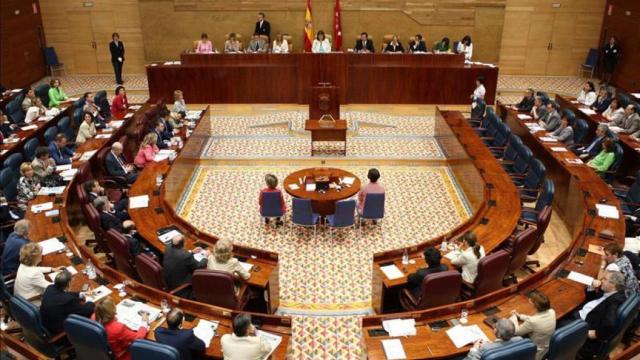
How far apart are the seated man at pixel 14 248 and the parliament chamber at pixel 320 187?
38 millimetres

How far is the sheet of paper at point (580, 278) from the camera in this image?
6902 mm

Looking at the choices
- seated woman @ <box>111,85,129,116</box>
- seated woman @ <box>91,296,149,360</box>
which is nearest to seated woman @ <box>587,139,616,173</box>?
seated woman @ <box>91,296,149,360</box>

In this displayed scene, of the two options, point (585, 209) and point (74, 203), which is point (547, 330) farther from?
point (74, 203)

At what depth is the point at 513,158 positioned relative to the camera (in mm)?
11562

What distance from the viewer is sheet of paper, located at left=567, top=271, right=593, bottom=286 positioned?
272 inches

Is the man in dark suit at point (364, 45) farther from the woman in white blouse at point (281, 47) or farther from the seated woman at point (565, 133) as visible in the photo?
the seated woman at point (565, 133)

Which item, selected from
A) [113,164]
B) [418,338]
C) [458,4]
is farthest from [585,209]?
[458,4]

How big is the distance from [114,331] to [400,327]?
10.2 feet

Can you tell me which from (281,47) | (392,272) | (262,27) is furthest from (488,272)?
(262,27)

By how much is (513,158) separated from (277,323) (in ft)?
24.4

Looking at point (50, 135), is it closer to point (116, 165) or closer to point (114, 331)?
point (116, 165)

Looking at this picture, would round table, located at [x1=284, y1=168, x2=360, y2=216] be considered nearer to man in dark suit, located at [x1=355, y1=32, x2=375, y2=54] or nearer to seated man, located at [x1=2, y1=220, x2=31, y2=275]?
seated man, located at [x1=2, y1=220, x2=31, y2=275]

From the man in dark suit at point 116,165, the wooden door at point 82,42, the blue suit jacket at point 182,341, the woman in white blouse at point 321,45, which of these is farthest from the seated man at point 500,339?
the wooden door at point 82,42

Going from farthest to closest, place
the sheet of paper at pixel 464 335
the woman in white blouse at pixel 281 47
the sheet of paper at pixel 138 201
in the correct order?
the woman in white blouse at pixel 281 47
the sheet of paper at pixel 138 201
the sheet of paper at pixel 464 335
